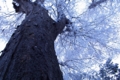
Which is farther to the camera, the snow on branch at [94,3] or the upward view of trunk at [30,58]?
the snow on branch at [94,3]

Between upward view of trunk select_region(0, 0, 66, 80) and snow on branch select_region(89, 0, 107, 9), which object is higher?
upward view of trunk select_region(0, 0, 66, 80)

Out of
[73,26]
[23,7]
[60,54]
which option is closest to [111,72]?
[60,54]

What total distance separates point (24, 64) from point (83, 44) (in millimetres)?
3571

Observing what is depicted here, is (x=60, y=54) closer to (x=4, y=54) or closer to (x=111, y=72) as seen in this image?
(x=111, y=72)

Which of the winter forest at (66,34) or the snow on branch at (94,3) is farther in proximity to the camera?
the snow on branch at (94,3)

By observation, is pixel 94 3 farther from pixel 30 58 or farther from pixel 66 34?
pixel 30 58

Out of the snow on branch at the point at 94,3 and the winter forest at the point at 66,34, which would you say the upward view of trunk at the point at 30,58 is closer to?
the winter forest at the point at 66,34

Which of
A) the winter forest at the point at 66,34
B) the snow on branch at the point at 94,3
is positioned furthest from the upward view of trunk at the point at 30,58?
the snow on branch at the point at 94,3

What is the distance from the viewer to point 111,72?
19.4ft

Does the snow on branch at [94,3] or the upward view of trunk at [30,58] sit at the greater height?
the upward view of trunk at [30,58]

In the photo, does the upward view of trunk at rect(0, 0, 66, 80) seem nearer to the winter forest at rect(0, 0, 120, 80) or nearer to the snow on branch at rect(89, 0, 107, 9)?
the winter forest at rect(0, 0, 120, 80)

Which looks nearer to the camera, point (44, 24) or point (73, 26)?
point (44, 24)

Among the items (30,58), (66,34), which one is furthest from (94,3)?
(30,58)

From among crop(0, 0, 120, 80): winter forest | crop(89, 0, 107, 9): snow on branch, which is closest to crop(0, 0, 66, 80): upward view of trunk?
crop(0, 0, 120, 80): winter forest
